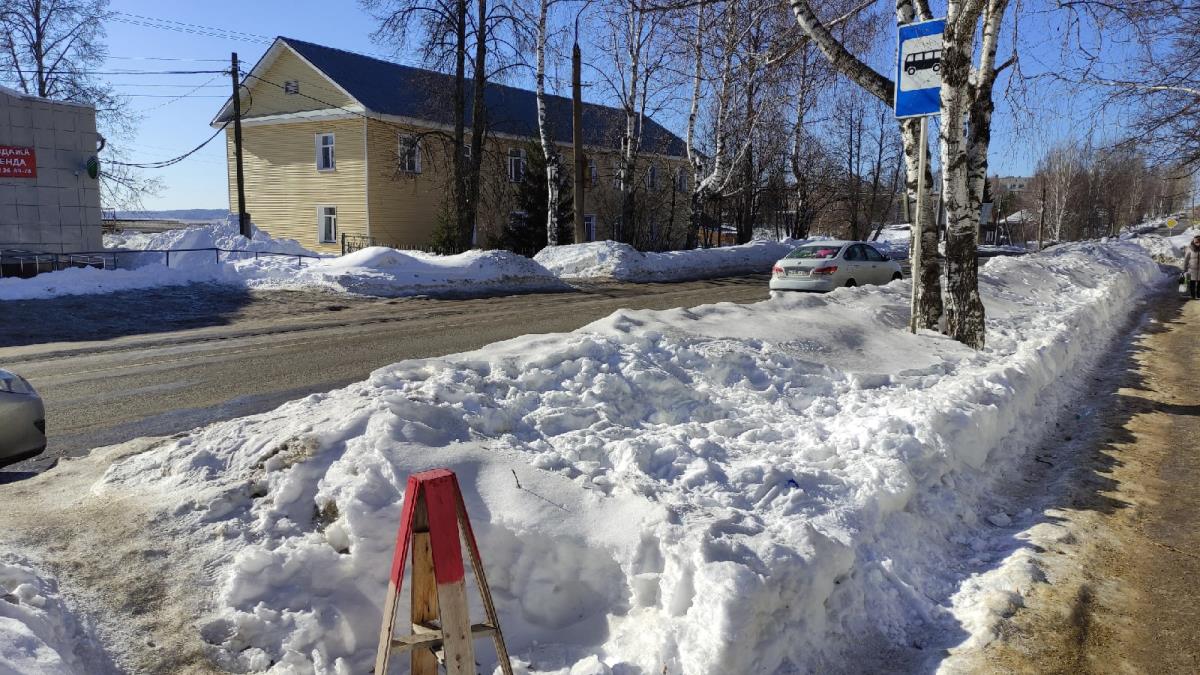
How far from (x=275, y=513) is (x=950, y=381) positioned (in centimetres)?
570

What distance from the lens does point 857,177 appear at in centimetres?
4322

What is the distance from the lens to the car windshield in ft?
55.8

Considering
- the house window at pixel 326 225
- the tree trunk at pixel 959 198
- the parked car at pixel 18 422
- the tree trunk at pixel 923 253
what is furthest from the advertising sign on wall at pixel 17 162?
the tree trunk at pixel 959 198

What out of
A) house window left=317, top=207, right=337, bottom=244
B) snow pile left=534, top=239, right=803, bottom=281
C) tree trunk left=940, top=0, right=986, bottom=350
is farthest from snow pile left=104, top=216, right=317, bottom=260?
tree trunk left=940, top=0, right=986, bottom=350

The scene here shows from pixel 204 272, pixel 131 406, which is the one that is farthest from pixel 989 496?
pixel 204 272

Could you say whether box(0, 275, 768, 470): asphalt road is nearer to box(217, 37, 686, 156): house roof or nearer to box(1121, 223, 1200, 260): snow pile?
box(217, 37, 686, 156): house roof

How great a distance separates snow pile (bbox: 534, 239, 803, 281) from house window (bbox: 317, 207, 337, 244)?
11.1m

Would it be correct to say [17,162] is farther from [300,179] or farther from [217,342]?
[300,179]

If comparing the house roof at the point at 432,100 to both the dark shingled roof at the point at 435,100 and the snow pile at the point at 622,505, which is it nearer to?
the dark shingled roof at the point at 435,100

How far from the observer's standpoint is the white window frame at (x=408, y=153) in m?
27.1

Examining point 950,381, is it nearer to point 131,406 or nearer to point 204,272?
point 131,406

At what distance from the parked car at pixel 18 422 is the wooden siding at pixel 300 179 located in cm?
2715

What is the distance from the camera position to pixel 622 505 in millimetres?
3873

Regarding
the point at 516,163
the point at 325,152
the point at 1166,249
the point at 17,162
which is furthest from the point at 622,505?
the point at 1166,249
